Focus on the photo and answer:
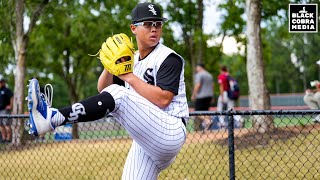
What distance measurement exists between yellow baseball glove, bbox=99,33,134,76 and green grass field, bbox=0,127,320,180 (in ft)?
12.1

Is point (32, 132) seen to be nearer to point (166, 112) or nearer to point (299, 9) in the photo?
point (166, 112)

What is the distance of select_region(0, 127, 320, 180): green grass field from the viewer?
7.30 m

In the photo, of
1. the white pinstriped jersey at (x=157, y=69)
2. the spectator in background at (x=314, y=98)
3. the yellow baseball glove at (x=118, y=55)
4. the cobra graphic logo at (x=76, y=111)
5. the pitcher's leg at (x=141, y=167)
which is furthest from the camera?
the spectator in background at (x=314, y=98)

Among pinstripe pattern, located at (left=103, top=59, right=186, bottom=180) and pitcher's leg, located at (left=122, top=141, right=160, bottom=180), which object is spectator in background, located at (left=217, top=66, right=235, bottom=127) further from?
pinstripe pattern, located at (left=103, top=59, right=186, bottom=180)

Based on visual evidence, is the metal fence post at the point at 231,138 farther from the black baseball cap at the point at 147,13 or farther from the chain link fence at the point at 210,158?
the black baseball cap at the point at 147,13

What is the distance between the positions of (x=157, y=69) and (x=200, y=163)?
4.30m

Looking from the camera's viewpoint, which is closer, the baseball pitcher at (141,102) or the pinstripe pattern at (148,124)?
the baseball pitcher at (141,102)

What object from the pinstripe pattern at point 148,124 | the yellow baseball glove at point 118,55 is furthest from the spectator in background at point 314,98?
the yellow baseball glove at point 118,55

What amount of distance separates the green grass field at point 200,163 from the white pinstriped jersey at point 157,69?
317 cm

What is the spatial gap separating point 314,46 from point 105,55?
53.8 m

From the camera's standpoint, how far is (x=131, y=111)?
3.58m

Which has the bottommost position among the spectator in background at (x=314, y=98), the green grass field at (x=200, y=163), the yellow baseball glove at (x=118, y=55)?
the spectator in background at (x=314, y=98)

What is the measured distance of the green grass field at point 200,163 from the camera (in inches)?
288

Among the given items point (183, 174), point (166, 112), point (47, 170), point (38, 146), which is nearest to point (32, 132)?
point (166, 112)
